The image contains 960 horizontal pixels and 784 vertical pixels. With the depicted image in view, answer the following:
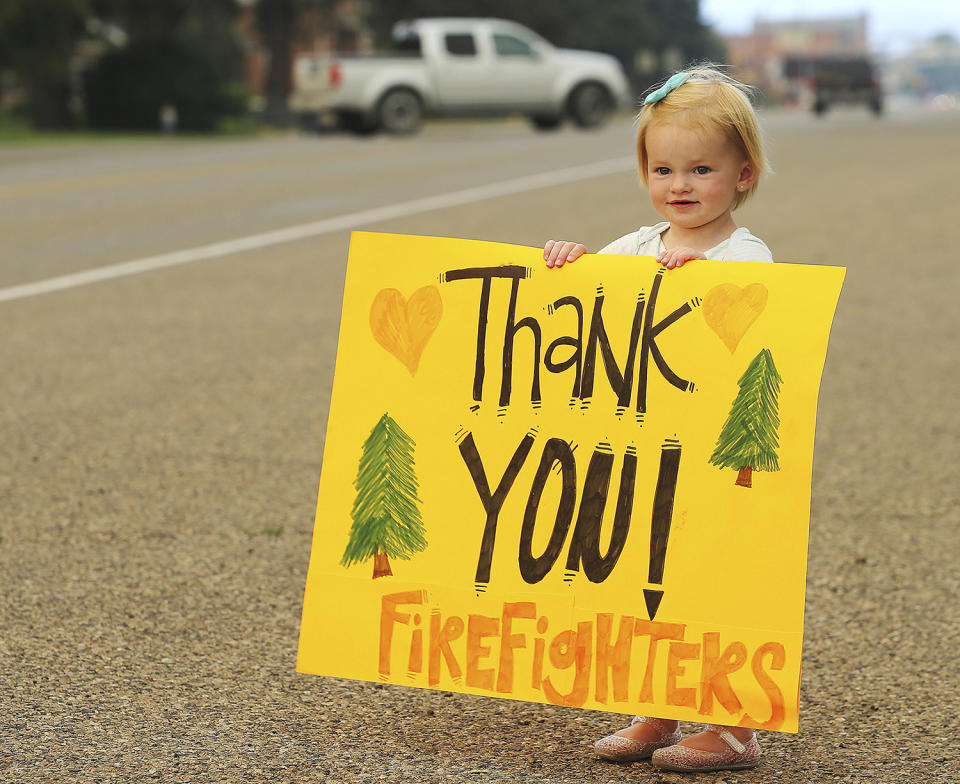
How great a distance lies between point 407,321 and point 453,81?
24.9 metres

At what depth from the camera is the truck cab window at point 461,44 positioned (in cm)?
2769

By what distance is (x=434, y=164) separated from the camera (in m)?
20.0

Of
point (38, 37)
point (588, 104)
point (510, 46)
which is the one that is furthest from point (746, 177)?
point (38, 37)

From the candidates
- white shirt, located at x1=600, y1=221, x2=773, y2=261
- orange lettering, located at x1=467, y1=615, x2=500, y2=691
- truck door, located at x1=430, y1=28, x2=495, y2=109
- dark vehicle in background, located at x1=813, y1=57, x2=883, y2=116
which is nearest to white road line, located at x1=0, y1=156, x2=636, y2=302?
white shirt, located at x1=600, y1=221, x2=773, y2=261

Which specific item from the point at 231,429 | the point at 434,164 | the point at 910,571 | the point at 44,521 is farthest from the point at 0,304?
the point at 434,164

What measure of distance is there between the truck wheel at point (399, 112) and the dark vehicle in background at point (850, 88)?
61.0 ft

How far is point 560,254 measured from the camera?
→ 2957mm

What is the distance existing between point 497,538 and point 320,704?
58cm

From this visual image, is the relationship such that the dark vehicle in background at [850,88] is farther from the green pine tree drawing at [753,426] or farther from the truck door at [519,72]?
the green pine tree drawing at [753,426]

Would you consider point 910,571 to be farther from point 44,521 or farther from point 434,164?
point 434,164

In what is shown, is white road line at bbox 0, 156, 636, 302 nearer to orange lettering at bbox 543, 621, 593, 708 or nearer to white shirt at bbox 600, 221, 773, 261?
white shirt at bbox 600, 221, 773, 261

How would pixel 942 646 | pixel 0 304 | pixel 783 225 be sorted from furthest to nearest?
pixel 783 225
pixel 0 304
pixel 942 646

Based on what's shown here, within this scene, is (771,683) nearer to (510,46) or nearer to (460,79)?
(460,79)

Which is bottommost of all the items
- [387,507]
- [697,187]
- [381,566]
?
[381,566]
